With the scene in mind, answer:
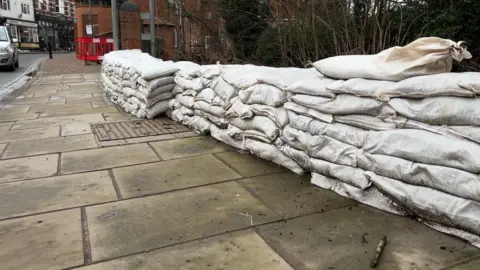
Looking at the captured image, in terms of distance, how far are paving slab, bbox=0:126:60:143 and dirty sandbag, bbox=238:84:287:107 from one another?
294cm

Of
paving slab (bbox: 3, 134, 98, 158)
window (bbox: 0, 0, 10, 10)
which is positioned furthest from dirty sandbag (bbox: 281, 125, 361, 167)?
window (bbox: 0, 0, 10, 10)

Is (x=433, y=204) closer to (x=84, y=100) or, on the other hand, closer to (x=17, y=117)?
(x=17, y=117)

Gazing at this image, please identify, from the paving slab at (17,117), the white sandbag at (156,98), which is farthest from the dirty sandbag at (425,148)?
the paving slab at (17,117)

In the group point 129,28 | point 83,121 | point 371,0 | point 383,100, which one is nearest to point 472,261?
point 383,100

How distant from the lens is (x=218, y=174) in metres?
3.94

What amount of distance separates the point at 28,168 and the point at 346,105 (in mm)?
3250

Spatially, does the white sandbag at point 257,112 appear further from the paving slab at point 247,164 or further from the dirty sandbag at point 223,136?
the paving slab at point 247,164

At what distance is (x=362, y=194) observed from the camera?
3148 millimetres

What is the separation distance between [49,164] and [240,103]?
2.17m

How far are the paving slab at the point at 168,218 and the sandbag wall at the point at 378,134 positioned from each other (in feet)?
2.38

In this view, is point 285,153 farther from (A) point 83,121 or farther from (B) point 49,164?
(A) point 83,121

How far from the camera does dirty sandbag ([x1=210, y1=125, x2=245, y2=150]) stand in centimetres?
474

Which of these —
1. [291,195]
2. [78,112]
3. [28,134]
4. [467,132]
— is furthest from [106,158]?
[467,132]

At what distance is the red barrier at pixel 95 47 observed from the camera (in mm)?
18875
